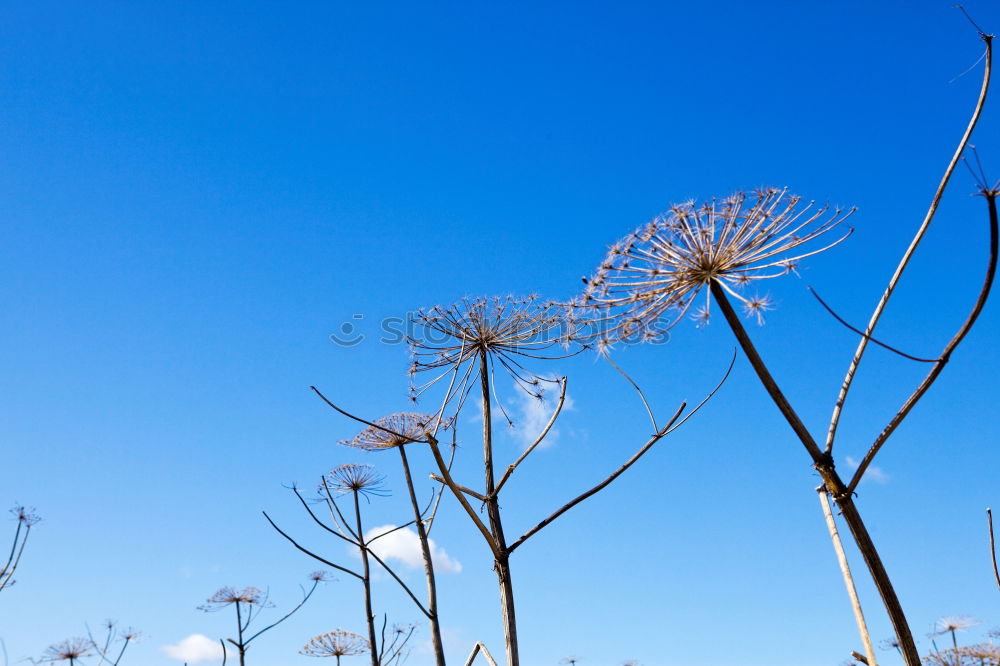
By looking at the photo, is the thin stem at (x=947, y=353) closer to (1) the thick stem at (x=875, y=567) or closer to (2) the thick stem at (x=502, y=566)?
(1) the thick stem at (x=875, y=567)

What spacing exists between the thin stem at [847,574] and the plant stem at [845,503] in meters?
0.18

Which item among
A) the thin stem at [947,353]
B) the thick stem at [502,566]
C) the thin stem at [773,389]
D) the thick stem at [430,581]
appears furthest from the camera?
the thick stem at [430,581]

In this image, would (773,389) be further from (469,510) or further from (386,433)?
(386,433)

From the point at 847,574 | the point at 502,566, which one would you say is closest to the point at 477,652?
the point at 502,566

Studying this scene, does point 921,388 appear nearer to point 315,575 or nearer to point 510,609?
point 510,609

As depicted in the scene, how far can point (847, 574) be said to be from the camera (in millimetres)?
4586

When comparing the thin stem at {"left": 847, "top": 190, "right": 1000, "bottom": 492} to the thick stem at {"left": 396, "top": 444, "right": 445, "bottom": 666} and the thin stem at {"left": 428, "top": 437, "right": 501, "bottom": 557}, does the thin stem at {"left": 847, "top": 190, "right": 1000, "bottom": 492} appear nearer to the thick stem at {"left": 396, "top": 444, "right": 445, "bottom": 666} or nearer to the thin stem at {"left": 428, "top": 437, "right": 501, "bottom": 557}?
the thin stem at {"left": 428, "top": 437, "right": 501, "bottom": 557}

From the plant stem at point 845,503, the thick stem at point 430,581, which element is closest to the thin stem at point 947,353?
the plant stem at point 845,503

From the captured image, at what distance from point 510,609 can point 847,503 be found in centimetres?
228

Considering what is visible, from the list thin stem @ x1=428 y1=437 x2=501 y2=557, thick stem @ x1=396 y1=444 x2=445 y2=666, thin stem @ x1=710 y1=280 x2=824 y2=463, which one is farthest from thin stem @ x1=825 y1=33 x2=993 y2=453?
thick stem @ x1=396 y1=444 x2=445 y2=666

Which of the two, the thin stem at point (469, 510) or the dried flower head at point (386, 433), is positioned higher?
the dried flower head at point (386, 433)

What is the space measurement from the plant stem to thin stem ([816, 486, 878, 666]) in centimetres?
18

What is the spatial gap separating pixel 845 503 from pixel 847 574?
1.79 ft

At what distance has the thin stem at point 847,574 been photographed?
14.6ft
